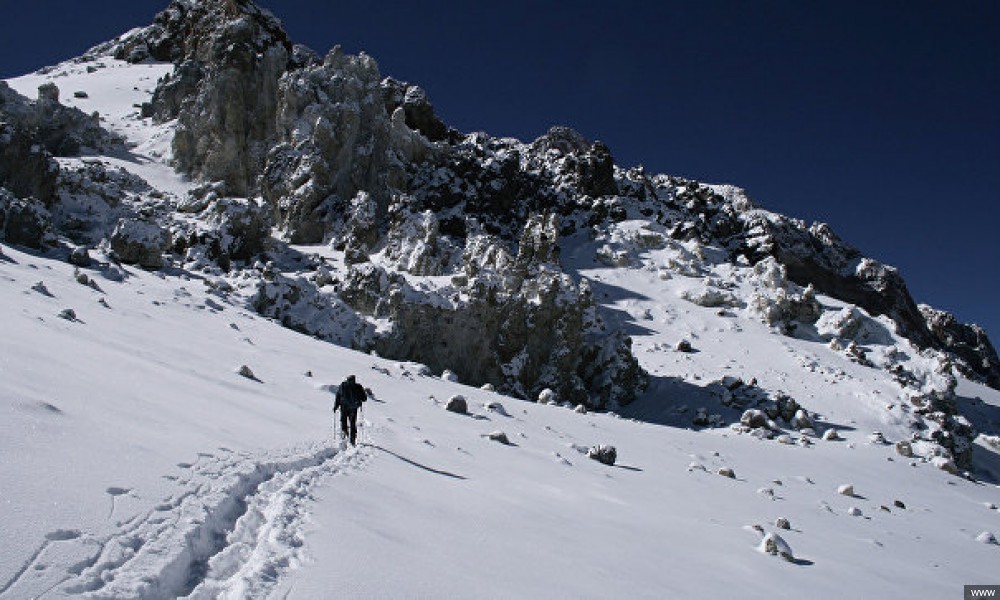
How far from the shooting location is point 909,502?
18844 mm

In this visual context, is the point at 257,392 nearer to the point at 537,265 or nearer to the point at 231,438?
the point at 231,438

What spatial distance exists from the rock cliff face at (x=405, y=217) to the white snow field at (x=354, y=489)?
709cm

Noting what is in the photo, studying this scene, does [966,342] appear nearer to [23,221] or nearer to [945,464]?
[945,464]

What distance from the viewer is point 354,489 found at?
297 inches

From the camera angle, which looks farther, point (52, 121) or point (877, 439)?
point (52, 121)

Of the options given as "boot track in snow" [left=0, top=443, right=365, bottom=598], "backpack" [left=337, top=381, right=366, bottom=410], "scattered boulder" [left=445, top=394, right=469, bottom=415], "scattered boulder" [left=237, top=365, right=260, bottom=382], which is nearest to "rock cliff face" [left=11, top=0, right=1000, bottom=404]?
"scattered boulder" [left=445, top=394, right=469, bottom=415]

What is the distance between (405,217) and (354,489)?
111 feet

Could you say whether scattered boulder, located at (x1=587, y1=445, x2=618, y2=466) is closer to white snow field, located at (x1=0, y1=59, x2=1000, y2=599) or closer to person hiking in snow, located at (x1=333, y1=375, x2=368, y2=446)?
white snow field, located at (x1=0, y1=59, x2=1000, y2=599)

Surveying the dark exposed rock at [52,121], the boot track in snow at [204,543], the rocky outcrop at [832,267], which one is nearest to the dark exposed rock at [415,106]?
the dark exposed rock at [52,121]

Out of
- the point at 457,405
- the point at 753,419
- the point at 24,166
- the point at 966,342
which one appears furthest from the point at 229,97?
the point at 966,342

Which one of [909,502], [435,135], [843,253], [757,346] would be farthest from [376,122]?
[843,253]

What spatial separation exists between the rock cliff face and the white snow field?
7092 mm

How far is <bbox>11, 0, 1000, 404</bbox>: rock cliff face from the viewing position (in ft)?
96.6

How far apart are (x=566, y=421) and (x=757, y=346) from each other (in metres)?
24.4
